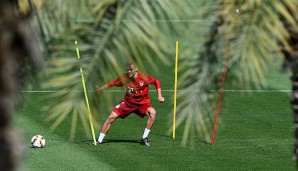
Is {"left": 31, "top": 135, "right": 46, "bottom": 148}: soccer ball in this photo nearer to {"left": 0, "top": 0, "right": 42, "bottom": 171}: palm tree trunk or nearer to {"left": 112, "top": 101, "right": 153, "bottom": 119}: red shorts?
{"left": 112, "top": 101, "right": 153, "bottom": 119}: red shorts

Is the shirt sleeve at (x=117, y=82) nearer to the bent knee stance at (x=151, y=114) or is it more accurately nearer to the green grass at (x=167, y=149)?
the green grass at (x=167, y=149)

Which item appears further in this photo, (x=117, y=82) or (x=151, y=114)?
A: (x=151, y=114)

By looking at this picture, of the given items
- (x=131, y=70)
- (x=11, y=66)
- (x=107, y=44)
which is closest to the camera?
(x=11, y=66)

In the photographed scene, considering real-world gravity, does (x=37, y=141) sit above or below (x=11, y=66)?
below

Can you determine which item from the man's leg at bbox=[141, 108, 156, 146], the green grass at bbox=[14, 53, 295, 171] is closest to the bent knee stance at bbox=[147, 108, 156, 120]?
the man's leg at bbox=[141, 108, 156, 146]

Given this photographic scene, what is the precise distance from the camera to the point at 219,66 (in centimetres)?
267

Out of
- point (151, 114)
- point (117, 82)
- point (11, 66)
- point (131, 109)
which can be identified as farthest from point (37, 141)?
point (11, 66)

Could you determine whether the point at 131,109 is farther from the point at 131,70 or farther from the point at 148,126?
the point at 131,70

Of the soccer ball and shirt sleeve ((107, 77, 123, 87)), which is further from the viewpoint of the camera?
the soccer ball

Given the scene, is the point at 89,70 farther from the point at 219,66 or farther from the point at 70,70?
the point at 219,66

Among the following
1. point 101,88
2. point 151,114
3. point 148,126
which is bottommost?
point 148,126

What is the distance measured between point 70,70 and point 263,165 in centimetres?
1622

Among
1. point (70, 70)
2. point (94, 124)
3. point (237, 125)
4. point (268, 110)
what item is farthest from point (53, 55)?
point (268, 110)

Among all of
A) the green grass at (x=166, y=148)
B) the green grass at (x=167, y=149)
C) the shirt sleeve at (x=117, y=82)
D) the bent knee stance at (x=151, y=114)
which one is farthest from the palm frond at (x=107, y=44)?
the bent knee stance at (x=151, y=114)
